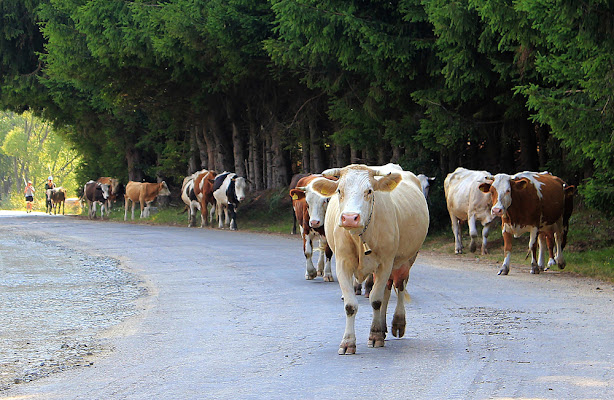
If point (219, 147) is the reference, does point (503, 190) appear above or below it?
below

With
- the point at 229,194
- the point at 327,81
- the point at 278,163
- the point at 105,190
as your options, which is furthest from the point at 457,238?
the point at 105,190

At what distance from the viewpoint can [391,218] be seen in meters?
9.62

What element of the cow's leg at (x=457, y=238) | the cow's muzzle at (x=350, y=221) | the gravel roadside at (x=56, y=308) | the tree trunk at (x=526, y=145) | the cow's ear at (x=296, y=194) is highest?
the tree trunk at (x=526, y=145)

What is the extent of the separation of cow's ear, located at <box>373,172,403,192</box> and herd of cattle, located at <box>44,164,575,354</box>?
1 centimetres

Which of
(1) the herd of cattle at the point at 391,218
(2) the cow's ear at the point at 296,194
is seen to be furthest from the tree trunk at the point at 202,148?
(2) the cow's ear at the point at 296,194

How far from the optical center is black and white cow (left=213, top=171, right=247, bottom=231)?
34.6m

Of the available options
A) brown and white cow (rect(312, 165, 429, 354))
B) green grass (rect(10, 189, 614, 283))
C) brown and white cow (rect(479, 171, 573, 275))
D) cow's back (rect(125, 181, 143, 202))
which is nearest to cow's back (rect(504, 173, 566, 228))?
brown and white cow (rect(479, 171, 573, 275))

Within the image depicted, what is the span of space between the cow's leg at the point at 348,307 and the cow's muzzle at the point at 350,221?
2.69ft

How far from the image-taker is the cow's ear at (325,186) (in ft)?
31.1

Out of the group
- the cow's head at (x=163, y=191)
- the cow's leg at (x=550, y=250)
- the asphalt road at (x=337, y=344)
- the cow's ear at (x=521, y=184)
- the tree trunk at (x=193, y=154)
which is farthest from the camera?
the tree trunk at (x=193, y=154)

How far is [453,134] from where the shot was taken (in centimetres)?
2323

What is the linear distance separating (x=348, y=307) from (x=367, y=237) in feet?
2.42

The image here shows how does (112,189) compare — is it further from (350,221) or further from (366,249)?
(350,221)

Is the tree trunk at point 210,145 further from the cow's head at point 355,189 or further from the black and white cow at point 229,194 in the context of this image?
the cow's head at point 355,189
